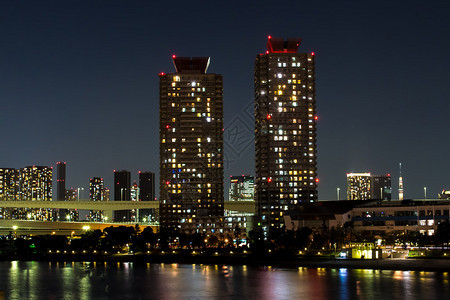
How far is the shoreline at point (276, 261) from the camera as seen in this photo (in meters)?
112

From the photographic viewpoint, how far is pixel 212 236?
190 metres

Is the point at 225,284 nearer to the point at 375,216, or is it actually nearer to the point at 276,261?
the point at 276,261

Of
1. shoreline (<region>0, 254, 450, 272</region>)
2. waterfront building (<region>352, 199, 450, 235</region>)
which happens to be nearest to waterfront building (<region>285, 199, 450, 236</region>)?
waterfront building (<region>352, 199, 450, 235</region>)

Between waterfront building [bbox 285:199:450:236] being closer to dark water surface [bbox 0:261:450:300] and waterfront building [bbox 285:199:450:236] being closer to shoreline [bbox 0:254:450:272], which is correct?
shoreline [bbox 0:254:450:272]

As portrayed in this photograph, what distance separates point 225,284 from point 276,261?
144 feet

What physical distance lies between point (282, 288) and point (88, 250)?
314 feet

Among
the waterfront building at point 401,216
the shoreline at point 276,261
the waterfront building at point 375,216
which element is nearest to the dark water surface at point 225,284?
the shoreline at point 276,261

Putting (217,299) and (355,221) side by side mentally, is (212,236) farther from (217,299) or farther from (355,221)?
(217,299)

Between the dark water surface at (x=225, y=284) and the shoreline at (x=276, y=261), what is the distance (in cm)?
Result: 370

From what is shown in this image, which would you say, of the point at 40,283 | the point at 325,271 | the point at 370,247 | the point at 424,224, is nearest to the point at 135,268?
the point at 40,283

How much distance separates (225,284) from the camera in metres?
97.1

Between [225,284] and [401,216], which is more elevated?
[401,216]

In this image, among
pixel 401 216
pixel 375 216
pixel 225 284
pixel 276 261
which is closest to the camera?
pixel 225 284

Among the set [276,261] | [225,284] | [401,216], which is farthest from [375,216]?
[225,284]
